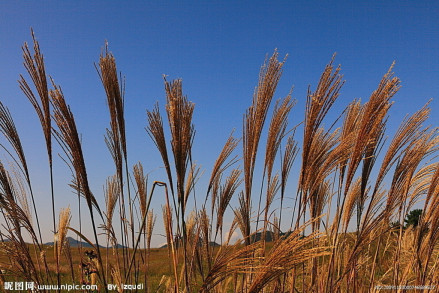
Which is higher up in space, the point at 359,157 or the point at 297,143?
the point at 297,143

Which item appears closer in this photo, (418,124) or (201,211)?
(418,124)

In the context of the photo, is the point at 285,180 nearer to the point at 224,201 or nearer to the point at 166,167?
the point at 224,201

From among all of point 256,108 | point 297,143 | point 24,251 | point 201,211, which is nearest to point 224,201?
point 201,211

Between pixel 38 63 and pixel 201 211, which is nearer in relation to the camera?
pixel 38 63

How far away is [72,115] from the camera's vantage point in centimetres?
189

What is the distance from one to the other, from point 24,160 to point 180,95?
1248mm

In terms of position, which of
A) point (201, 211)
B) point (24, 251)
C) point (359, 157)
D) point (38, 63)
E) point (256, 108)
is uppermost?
point (38, 63)

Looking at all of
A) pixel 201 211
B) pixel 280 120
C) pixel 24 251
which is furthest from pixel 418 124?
pixel 24 251

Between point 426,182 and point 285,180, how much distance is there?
→ 1401 millimetres

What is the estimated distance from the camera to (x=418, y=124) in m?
2.90

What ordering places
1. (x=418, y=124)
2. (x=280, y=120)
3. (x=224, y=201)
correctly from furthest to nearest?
(x=224, y=201)
(x=418, y=124)
(x=280, y=120)

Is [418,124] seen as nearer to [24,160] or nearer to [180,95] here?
[180,95]

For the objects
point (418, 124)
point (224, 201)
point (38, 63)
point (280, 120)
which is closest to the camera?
point (38, 63)

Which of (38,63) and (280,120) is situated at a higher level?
(38,63)
